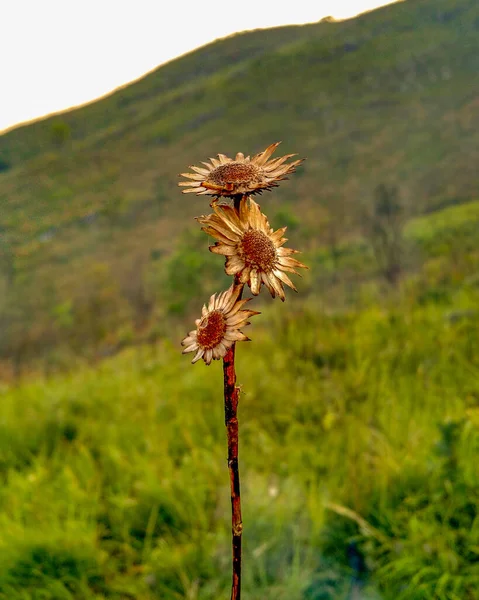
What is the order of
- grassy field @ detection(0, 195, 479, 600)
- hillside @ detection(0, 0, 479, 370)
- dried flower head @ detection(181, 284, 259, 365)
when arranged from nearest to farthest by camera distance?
1. dried flower head @ detection(181, 284, 259, 365)
2. grassy field @ detection(0, 195, 479, 600)
3. hillside @ detection(0, 0, 479, 370)

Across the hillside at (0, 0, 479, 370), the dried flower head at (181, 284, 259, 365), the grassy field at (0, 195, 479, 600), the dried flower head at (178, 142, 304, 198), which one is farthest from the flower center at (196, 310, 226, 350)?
the hillside at (0, 0, 479, 370)

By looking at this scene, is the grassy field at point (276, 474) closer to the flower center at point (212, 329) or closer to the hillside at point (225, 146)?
the flower center at point (212, 329)

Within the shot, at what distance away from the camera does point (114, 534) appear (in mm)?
2881

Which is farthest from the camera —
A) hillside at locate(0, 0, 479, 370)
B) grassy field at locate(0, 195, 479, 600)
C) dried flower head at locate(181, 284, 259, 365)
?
hillside at locate(0, 0, 479, 370)

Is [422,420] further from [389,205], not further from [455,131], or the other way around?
[455,131]

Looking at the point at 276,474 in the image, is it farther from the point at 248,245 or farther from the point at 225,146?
the point at 225,146

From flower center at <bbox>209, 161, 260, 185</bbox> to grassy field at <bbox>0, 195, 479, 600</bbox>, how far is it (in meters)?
Result: 2.09

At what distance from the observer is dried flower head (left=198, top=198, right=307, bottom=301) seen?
629 mm

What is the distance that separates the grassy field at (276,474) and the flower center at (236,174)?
209 cm

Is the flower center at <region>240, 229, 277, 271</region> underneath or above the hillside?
underneath

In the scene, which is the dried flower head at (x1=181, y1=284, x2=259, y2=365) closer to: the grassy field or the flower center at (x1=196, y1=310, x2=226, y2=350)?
the flower center at (x1=196, y1=310, x2=226, y2=350)

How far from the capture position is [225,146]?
187ft

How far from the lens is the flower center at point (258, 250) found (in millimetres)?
639

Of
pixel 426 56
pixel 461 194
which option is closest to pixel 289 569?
pixel 461 194
